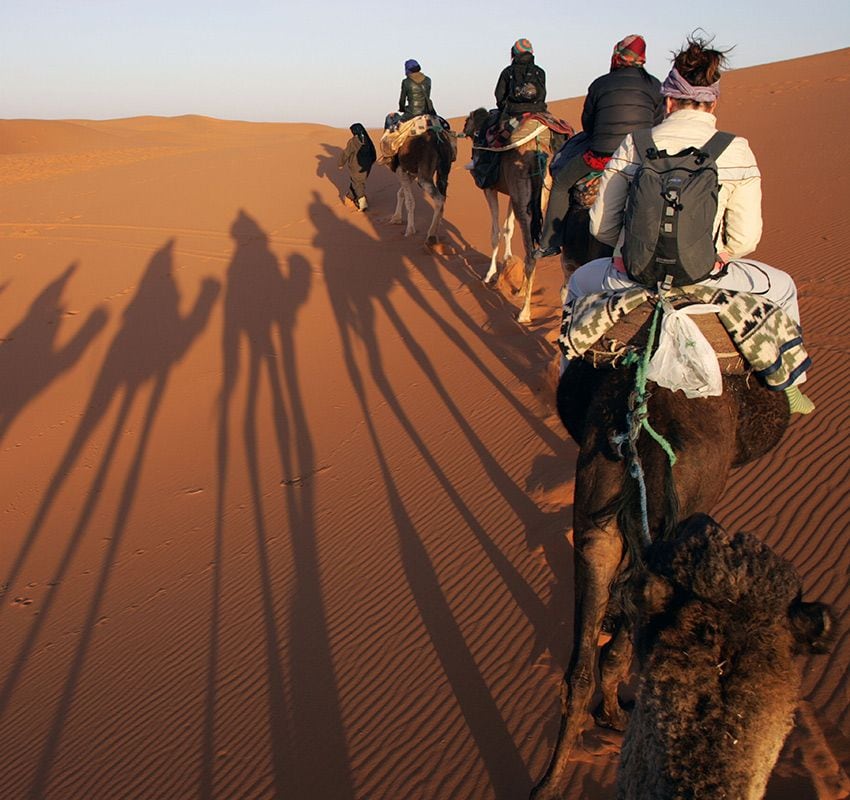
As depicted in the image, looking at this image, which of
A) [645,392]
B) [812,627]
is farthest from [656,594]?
[645,392]

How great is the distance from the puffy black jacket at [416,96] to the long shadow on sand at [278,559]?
373 centimetres

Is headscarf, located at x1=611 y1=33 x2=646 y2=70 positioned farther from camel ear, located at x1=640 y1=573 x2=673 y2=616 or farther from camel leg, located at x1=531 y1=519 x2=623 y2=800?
camel ear, located at x1=640 y1=573 x2=673 y2=616

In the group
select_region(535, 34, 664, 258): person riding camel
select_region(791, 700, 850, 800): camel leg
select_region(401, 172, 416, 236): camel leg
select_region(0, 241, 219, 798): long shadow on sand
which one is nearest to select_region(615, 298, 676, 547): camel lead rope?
select_region(791, 700, 850, 800): camel leg

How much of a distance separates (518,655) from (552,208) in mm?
4163

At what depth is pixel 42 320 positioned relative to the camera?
555 inches

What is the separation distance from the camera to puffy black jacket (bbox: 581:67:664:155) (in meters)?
6.25

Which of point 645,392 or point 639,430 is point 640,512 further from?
point 645,392

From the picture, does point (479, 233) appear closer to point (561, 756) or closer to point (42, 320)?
point (42, 320)

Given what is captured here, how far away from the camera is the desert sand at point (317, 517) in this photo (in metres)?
4.46

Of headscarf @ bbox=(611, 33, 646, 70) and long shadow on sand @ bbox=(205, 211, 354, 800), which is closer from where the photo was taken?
long shadow on sand @ bbox=(205, 211, 354, 800)

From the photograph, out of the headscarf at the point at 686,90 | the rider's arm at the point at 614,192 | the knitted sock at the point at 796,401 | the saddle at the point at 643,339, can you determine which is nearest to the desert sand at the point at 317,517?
the knitted sock at the point at 796,401

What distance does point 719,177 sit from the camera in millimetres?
3486

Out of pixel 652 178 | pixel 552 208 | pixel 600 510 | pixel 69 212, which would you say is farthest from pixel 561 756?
pixel 69 212

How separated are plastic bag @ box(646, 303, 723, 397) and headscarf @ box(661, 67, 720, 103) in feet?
3.62
